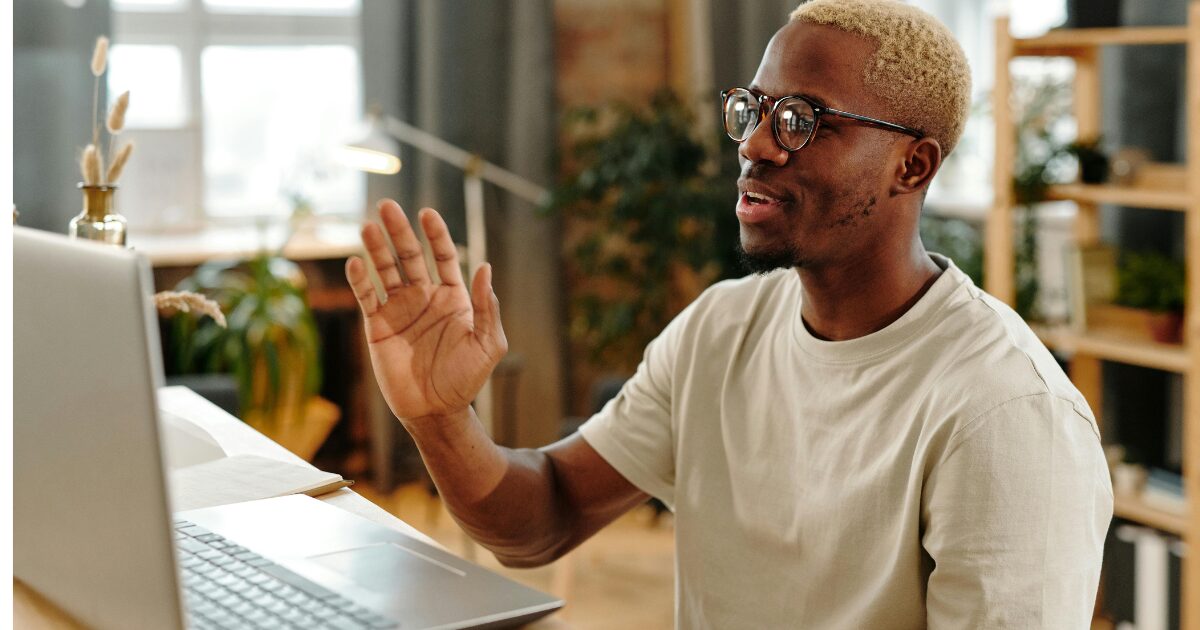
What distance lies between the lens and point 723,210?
383 cm

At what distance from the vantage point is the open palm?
A: 1.19 meters

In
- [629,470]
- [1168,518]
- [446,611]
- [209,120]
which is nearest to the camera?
[446,611]

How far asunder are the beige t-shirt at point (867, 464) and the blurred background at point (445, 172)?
182cm

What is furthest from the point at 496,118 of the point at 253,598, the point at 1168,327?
the point at 253,598

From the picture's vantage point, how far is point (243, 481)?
119 centimetres

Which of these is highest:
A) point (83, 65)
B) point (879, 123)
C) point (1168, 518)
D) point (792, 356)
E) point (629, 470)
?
point (83, 65)

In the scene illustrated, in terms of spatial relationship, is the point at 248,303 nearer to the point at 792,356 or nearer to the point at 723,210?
the point at 723,210

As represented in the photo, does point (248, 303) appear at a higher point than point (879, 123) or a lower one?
lower

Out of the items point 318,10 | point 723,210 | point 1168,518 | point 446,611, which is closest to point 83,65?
point 318,10

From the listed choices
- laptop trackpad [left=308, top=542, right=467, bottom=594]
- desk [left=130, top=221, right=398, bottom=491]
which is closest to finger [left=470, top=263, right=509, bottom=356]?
laptop trackpad [left=308, top=542, right=467, bottom=594]

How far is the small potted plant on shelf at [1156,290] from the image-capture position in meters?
2.76

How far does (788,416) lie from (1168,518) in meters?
1.73

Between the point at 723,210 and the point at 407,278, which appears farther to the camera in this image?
the point at 723,210

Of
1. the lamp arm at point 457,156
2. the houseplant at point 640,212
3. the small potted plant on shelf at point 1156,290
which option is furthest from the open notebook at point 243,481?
the houseplant at point 640,212
